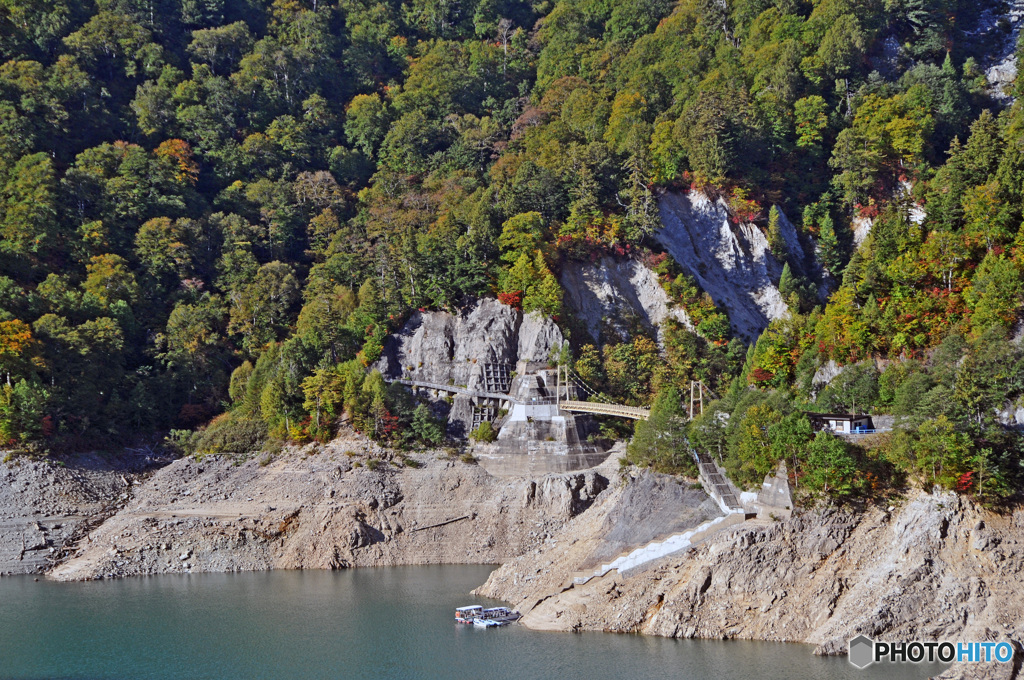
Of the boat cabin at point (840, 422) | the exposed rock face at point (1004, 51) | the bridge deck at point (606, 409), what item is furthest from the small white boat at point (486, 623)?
the exposed rock face at point (1004, 51)

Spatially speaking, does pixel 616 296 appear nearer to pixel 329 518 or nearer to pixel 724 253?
pixel 724 253

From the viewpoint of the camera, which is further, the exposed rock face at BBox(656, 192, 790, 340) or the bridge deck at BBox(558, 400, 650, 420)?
the exposed rock face at BBox(656, 192, 790, 340)

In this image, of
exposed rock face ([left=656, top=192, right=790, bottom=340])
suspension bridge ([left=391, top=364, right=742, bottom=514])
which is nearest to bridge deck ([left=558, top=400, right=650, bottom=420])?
suspension bridge ([left=391, top=364, right=742, bottom=514])

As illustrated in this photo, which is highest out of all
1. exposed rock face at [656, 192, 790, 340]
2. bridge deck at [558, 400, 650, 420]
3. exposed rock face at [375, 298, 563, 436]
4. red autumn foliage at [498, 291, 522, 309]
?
exposed rock face at [656, 192, 790, 340]

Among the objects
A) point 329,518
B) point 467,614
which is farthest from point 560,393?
point 467,614

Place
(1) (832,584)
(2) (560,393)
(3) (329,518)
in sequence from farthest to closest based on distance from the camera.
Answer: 1. (2) (560,393)
2. (3) (329,518)
3. (1) (832,584)

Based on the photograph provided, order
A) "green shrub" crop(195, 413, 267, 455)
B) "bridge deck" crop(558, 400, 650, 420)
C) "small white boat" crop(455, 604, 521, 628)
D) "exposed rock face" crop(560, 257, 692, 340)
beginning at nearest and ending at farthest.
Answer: "small white boat" crop(455, 604, 521, 628)
"bridge deck" crop(558, 400, 650, 420)
"green shrub" crop(195, 413, 267, 455)
"exposed rock face" crop(560, 257, 692, 340)

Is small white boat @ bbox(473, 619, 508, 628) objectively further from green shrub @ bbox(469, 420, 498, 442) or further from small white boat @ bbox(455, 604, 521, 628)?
green shrub @ bbox(469, 420, 498, 442)

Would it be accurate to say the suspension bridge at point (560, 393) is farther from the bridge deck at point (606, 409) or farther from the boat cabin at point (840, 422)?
the boat cabin at point (840, 422)
